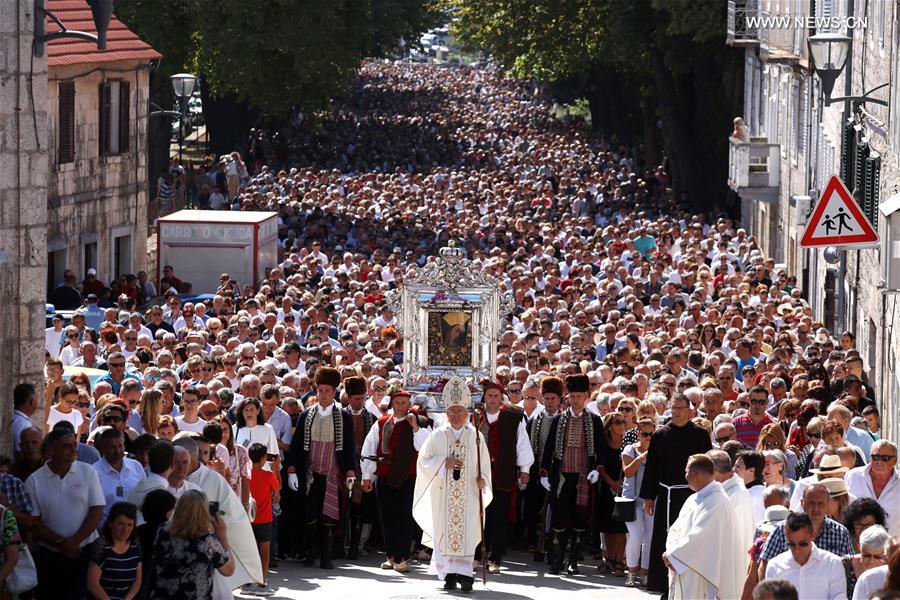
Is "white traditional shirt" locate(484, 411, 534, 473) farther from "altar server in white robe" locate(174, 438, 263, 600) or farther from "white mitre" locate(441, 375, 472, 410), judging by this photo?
"altar server in white robe" locate(174, 438, 263, 600)

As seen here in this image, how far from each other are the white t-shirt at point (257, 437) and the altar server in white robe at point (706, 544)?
4.19 metres

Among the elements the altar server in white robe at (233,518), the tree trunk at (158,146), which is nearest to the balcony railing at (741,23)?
the tree trunk at (158,146)

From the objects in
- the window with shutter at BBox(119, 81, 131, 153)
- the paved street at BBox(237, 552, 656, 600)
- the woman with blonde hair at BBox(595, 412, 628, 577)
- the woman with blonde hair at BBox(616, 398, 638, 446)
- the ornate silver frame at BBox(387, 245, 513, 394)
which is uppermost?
the window with shutter at BBox(119, 81, 131, 153)

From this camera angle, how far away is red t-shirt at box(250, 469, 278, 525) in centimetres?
1523

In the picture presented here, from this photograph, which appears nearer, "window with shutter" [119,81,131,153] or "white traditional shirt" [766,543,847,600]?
"white traditional shirt" [766,543,847,600]

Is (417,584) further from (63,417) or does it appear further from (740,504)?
(740,504)

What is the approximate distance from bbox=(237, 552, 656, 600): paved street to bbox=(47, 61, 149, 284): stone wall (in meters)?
18.7

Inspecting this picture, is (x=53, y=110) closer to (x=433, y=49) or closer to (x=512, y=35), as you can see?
(x=512, y=35)

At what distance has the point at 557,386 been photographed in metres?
16.8

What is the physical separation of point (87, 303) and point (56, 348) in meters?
5.12

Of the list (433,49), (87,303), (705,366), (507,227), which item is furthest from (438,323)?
(433,49)

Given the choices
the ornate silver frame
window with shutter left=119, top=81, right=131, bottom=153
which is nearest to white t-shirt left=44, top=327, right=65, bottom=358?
the ornate silver frame

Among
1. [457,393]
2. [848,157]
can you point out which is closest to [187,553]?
[457,393]

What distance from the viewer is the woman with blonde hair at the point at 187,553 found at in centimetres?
1127
